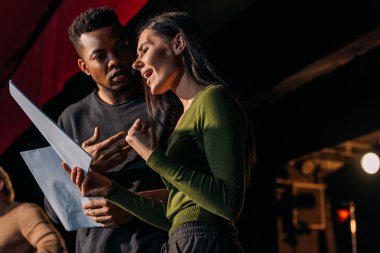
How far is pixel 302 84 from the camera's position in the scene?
17.6 feet

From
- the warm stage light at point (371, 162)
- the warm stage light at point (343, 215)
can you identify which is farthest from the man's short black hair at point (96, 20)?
the warm stage light at point (343, 215)

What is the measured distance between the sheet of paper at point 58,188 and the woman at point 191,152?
229mm

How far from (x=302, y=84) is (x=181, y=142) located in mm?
4054

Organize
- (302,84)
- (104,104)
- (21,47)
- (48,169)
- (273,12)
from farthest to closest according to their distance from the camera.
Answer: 1. (302,84)
2. (273,12)
3. (21,47)
4. (104,104)
5. (48,169)

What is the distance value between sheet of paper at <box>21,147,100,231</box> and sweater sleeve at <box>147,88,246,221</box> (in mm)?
480

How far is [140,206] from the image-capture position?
153 centimetres

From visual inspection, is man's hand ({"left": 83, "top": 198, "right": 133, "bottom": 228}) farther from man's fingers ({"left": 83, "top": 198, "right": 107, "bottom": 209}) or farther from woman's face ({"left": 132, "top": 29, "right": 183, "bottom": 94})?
woman's face ({"left": 132, "top": 29, "right": 183, "bottom": 94})

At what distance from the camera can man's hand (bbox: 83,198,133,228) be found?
1.68m

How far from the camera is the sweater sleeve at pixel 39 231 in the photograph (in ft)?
8.37

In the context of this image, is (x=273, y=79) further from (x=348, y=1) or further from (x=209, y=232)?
(x=209, y=232)

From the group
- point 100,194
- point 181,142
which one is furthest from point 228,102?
point 100,194

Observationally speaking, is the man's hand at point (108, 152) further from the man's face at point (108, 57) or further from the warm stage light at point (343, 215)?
the warm stage light at point (343, 215)

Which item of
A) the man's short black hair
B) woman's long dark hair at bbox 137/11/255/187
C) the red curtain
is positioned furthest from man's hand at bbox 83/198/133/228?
the red curtain

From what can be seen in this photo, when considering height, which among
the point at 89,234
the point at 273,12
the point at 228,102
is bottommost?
the point at 89,234
